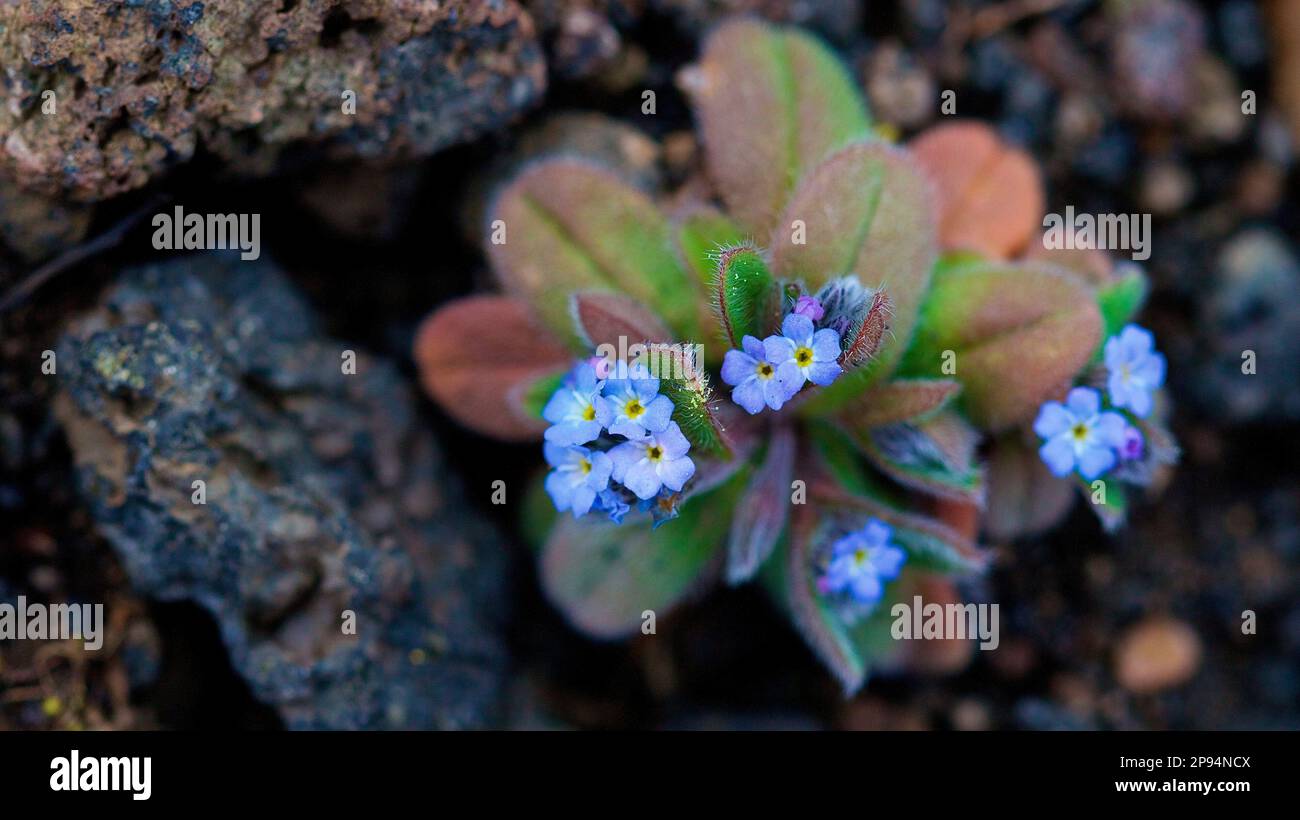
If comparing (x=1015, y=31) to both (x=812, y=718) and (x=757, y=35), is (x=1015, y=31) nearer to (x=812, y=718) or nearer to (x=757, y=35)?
(x=757, y=35)

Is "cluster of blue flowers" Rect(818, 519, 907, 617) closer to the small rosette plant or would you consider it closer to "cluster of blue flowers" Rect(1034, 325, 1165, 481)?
the small rosette plant

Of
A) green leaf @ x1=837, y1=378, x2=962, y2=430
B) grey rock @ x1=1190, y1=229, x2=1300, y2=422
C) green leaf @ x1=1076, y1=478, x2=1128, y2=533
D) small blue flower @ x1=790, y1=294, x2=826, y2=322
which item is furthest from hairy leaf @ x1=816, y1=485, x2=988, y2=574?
grey rock @ x1=1190, y1=229, x2=1300, y2=422

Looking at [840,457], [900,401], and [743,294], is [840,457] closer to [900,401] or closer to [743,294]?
[900,401]

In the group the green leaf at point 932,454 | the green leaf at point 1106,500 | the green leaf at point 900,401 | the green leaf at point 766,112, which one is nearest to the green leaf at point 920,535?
the green leaf at point 932,454

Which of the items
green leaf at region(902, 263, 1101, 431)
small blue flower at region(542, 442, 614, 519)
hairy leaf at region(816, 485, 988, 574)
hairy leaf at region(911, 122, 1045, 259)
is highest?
hairy leaf at region(911, 122, 1045, 259)

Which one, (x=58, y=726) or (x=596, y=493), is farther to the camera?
(x=58, y=726)
